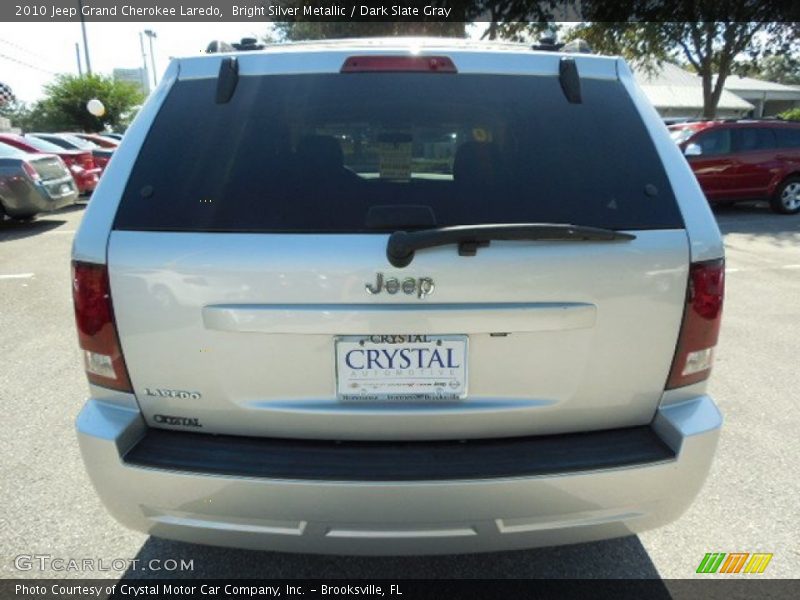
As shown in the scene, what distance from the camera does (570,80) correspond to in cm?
193

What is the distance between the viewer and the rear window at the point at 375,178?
1.72 metres

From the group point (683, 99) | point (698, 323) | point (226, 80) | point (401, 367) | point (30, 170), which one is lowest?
point (30, 170)

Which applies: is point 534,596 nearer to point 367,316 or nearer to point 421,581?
point 421,581

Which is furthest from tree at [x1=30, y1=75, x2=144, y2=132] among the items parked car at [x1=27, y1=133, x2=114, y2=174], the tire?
the tire

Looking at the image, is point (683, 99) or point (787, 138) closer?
point (787, 138)

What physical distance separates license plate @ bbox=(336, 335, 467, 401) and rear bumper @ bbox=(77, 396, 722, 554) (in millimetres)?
243

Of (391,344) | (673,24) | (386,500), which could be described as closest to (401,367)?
(391,344)

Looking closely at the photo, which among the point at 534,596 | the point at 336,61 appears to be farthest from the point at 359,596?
the point at 336,61

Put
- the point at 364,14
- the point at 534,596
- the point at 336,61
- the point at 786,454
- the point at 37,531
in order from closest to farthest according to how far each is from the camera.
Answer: the point at 336,61, the point at 534,596, the point at 37,531, the point at 786,454, the point at 364,14

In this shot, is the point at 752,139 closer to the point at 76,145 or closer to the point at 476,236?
the point at 476,236

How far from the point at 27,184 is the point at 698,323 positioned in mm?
10593

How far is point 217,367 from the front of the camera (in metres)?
1.70

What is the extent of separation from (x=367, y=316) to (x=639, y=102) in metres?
1.22

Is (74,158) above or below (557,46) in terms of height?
below
